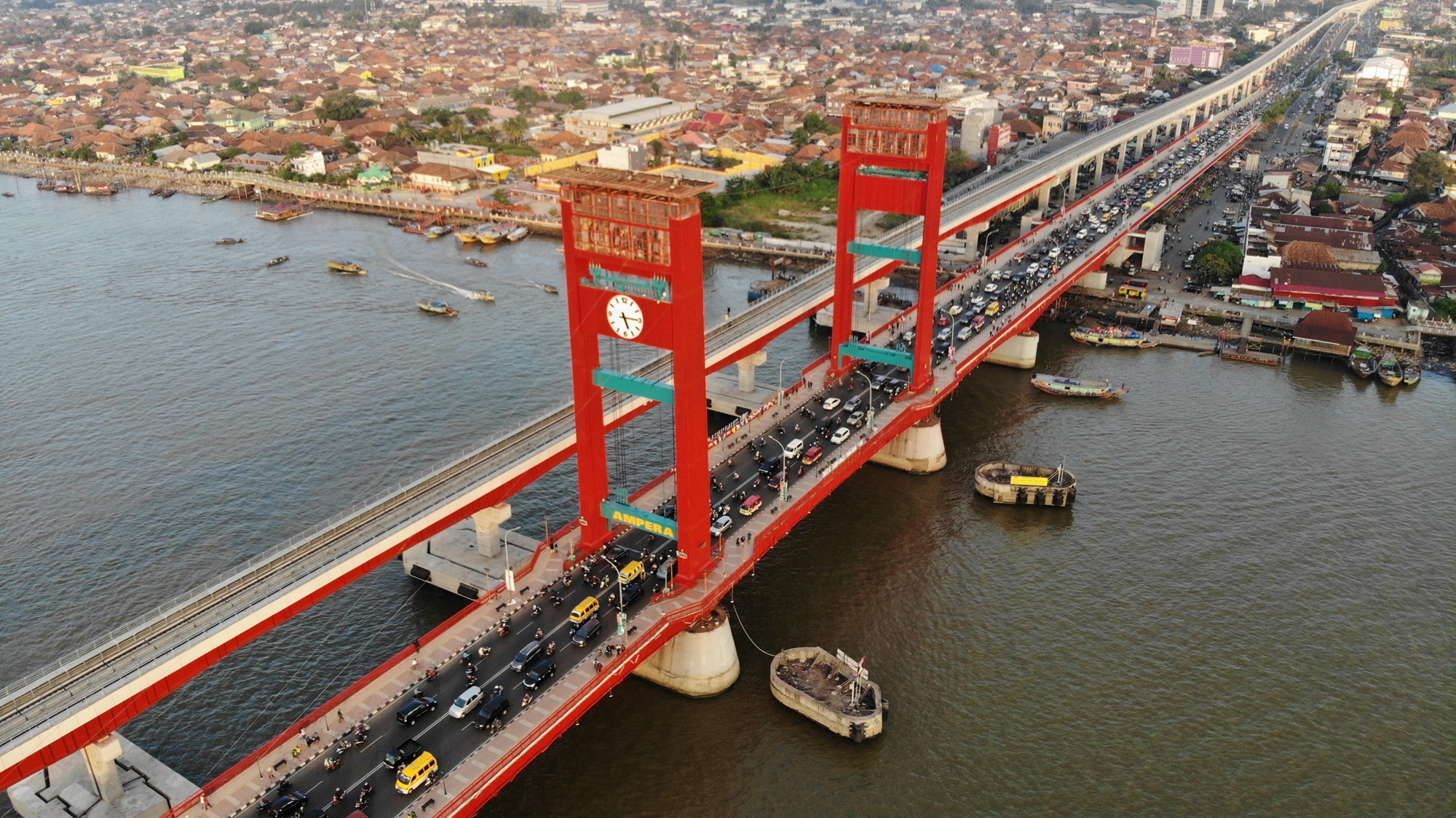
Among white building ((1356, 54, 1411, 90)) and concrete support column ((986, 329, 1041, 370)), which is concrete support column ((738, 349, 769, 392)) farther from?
white building ((1356, 54, 1411, 90))

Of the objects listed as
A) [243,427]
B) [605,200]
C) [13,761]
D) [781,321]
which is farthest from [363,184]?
[13,761]

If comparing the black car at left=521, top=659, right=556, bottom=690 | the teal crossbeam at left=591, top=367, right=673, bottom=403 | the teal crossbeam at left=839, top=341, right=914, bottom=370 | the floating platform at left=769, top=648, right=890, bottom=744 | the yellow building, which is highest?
the yellow building

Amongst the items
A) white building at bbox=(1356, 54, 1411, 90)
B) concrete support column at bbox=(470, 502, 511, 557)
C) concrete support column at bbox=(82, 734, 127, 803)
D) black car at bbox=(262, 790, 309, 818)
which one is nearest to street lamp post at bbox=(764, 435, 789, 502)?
concrete support column at bbox=(470, 502, 511, 557)

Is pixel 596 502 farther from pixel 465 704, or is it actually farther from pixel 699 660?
pixel 465 704

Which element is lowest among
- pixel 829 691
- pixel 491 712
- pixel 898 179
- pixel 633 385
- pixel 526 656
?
pixel 829 691

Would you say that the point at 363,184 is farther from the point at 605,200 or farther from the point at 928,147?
the point at 605,200

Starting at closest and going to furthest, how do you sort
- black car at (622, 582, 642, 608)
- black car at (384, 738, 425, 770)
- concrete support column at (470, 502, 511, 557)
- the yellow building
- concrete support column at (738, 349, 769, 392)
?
black car at (384, 738, 425, 770) → black car at (622, 582, 642, 608) → concrete support column at (470, 502, 511, 557) → concrete support column at (738, 349, 769, 392) → the yellow building

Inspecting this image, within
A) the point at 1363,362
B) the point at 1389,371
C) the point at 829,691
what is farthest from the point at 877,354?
the point at 1389,371

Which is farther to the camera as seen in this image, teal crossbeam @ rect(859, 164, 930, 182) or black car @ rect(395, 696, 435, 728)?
teal crossbeam @ rect(859, 164, 930, 182)
